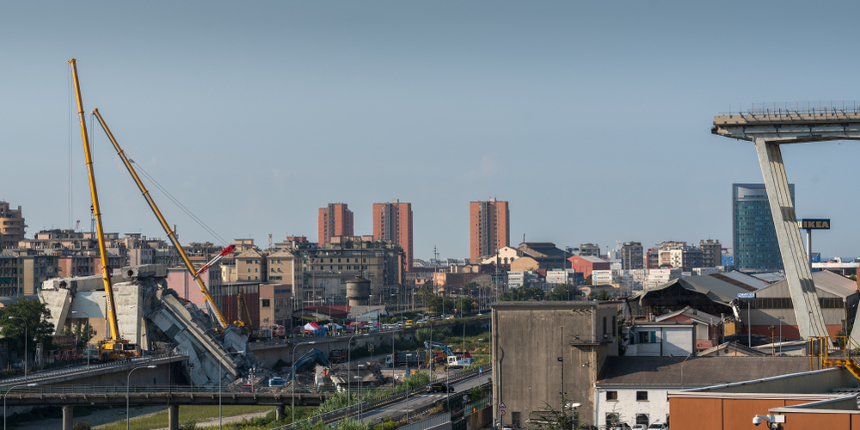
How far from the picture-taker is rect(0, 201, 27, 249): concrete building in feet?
585

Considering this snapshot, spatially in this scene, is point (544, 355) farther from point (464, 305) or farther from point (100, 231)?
point (464, 305)

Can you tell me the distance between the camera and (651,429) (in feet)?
138

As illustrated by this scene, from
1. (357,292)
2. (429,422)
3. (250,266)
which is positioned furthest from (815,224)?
(250,266)

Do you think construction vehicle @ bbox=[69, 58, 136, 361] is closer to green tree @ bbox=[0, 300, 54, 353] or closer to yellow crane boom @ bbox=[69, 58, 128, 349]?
yellow crane boom @ bbox=[69, 58, 128, 349]

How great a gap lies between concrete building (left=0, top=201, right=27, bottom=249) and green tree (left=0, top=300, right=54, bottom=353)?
110174 mm

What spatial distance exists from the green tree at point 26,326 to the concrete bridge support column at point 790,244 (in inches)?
2212

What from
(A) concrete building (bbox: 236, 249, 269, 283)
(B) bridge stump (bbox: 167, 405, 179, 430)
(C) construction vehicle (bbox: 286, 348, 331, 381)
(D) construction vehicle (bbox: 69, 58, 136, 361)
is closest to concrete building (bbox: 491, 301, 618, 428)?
(B) bridge stump (bbox: 167, 405, 179, 430)

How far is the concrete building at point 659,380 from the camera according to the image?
4403 cm

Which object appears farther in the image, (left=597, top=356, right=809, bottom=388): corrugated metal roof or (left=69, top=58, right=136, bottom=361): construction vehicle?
(left=69, top=58, right=136, bottom=361): construction vehicle

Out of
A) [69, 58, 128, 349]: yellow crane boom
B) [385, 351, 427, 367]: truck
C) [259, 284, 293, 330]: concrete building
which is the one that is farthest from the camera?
[259, 284, 293, 330]: concrete building

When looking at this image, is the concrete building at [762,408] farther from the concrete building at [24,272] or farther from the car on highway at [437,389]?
the concrete building at [24,272]

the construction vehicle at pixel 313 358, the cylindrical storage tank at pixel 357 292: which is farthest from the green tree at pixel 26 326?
the cylindrical storage tank at pixel 357 292

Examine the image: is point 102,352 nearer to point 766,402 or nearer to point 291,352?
point 291,352

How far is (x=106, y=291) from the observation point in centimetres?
7800
